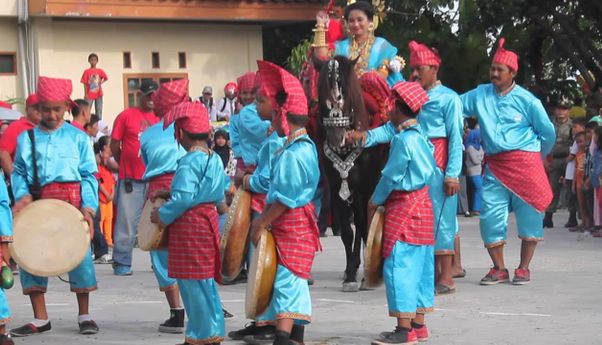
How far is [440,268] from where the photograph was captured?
1144cm

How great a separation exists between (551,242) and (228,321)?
675 cm

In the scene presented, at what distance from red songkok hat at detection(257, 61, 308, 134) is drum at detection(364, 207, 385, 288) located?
99 centimetres

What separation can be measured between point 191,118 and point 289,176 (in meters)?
0.88

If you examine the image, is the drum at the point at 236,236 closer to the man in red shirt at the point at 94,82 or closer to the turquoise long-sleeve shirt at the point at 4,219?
the turquoise long-sleeve shirt at the point at 4,219

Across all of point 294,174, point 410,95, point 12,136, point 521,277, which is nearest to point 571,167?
point 521,277

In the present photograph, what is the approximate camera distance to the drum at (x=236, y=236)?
9.09 m

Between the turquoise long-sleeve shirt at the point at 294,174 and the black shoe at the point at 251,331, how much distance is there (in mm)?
1318

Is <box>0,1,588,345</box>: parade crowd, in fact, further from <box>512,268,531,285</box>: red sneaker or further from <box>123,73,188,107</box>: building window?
<box>123,73,188,107</box>: building window

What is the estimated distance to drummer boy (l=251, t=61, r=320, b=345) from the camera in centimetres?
831

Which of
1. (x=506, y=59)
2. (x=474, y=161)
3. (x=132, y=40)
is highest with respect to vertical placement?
(x=132, y=40)

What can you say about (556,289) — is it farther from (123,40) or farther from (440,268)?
(123,40)

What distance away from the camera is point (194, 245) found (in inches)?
341

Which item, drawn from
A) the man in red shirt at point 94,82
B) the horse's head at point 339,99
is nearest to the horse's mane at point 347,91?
the horse's head at point 339,99

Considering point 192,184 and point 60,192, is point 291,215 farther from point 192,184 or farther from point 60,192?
point 60,192
